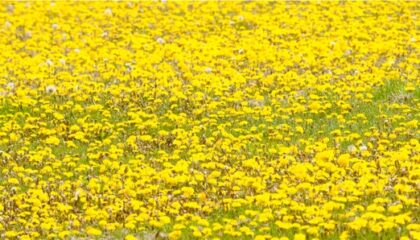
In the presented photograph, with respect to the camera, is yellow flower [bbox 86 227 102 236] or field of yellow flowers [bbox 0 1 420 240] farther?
field of yellow flowers [bbox 0 1 420 240]

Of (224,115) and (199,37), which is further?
(199,37)

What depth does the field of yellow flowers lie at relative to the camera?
1068cm

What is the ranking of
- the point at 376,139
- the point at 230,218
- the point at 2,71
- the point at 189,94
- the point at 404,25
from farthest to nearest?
the point at 404,25 → the point at 2,71 → the point at 189,94 → the point at 376,139 → the point at 230,218

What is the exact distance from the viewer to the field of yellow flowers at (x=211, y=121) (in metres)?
10.7

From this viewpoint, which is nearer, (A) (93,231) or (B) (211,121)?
(A) (93,231)

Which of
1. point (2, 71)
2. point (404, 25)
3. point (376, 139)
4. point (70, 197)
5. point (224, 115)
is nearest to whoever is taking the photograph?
point (70, 197)

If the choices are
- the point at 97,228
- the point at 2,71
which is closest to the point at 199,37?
the point at 2,71

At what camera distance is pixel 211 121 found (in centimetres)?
1494

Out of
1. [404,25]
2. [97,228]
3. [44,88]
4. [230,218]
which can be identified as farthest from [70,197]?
[404,25]

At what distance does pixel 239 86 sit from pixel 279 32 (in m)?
4.40

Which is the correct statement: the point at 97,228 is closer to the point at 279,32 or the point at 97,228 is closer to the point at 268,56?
the point at 268,56

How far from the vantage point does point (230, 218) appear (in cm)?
1077

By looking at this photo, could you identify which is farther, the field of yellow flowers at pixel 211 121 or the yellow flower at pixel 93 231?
the field of yellow flowers at pixel 211 121

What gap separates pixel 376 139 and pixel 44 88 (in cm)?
748
